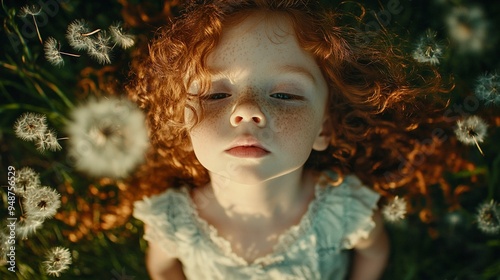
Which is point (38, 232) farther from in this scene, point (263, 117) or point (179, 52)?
point (263, 117)

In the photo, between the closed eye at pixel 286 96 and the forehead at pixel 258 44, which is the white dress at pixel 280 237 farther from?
the forehead at pixel 258 44

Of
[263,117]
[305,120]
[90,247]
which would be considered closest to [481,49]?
[305,120]

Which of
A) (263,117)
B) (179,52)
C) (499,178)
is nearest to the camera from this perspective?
(263,117)

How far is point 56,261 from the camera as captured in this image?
166 cm

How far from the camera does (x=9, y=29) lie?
1718mm

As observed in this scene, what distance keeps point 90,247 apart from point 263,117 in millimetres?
1041

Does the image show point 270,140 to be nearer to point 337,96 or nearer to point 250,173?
point 250,173

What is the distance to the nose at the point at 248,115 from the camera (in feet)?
4.06

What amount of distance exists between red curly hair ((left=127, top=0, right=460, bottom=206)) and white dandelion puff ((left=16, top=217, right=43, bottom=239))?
1.21ft

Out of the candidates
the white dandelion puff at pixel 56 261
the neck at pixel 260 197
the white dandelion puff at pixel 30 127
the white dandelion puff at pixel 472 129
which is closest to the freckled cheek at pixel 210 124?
the neck at pixel 260 197

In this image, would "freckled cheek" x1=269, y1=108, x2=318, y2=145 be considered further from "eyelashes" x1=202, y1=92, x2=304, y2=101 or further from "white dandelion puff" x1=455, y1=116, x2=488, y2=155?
"white dandelion puff" x1=455, y1=116, x2=488, y2=155

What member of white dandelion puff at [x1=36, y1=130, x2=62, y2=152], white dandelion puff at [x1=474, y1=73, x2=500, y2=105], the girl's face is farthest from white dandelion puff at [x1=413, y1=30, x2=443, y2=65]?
white dandelion puff at [x1=36, y1=130, x2=62, y2=152]

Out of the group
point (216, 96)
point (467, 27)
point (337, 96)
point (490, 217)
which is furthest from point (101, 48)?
point (490, 217)

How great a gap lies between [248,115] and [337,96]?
0.49 meters
